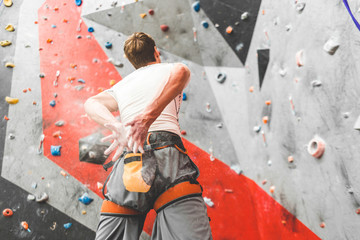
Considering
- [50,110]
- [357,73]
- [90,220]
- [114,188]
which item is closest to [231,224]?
[114,188]

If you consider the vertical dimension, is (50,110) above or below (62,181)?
above

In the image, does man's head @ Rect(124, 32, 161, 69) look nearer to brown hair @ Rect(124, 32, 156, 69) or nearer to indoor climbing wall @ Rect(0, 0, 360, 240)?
brown hair @ Rect(124, 32, 156, 69)

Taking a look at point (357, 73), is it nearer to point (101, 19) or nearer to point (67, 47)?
point (101, 19)

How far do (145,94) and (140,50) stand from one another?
10.0 inches

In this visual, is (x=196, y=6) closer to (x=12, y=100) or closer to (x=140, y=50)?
(x=140, y=50)

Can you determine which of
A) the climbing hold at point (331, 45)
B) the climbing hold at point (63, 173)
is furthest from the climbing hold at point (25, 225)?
the climbing hold at point (331, 45)

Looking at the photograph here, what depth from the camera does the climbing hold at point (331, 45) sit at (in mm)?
1053

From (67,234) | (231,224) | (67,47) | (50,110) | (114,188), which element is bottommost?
(67,234)

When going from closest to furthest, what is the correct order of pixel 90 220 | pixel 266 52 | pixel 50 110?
1. pixel 266 52
2. pixel 90 220
3. pixel 50 110

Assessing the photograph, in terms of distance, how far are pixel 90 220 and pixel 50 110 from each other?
910mm

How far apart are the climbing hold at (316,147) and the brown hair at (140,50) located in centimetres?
84

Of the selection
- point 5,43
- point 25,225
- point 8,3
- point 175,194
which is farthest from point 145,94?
point 8,3

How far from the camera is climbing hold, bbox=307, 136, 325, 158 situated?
1146 millimetres

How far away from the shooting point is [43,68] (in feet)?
7.13
